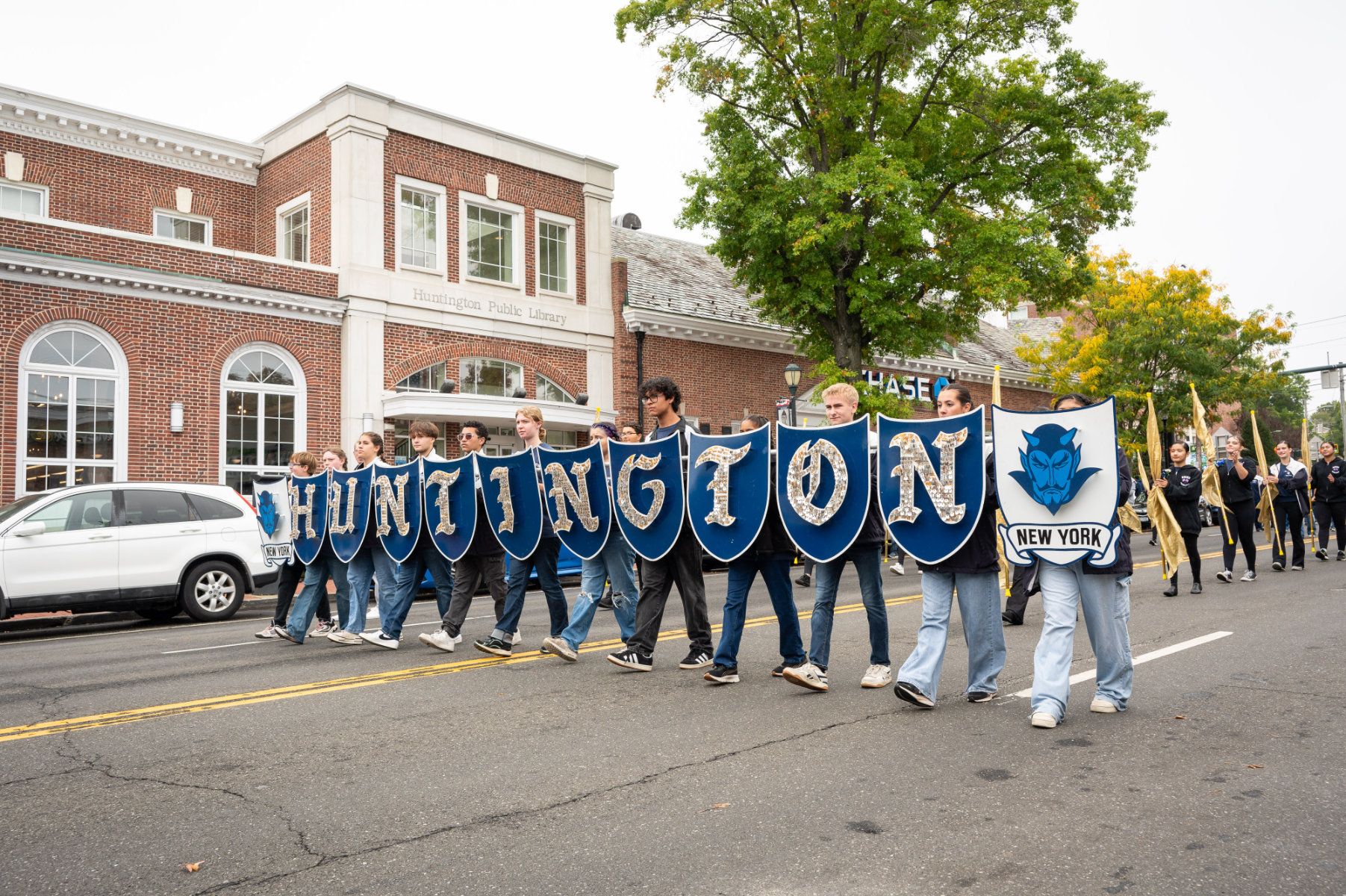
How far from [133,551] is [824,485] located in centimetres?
911

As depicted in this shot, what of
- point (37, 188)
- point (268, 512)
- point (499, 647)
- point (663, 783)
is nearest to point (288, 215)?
point (37, 188)

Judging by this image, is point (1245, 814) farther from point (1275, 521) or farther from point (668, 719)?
point (1275, 521)

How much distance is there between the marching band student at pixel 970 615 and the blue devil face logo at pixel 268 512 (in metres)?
6.85

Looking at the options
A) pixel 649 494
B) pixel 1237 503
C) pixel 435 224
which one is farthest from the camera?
pixel 435 224

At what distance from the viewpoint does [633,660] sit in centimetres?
720

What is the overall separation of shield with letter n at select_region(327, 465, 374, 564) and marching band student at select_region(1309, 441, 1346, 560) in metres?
14.7

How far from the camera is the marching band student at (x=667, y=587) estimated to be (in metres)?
7.22

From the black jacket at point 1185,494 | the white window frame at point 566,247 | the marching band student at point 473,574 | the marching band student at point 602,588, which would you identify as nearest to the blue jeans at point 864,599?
the marching band student at point 602,588

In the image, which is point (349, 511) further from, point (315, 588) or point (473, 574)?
point (473, 574)

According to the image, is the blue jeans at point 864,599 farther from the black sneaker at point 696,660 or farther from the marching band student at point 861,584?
the black sneaker at point 696,660

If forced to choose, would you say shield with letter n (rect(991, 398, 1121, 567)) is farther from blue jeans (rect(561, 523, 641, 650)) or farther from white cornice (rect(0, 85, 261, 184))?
white cornice (rect(0, 85, 261, 184))

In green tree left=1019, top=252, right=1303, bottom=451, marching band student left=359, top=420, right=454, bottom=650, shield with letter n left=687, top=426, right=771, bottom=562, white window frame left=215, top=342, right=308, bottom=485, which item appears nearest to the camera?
shield with letter n left=687, top=426, right=771, bottom=562

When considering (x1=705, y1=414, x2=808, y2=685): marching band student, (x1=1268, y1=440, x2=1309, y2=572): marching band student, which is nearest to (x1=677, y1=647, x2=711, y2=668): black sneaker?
(x1=705, y1=414, x2=808, y2=685): marching band student

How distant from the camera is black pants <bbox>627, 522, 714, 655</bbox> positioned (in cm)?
723
